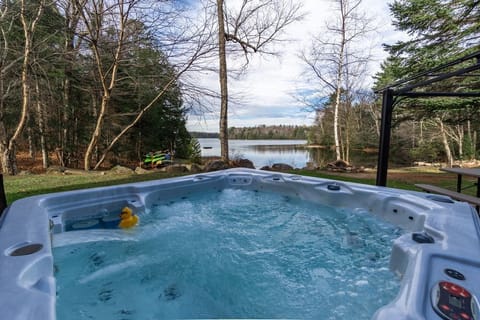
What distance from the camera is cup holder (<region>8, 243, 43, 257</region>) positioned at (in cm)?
115

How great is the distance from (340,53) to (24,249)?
327 inches

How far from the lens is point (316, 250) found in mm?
1875

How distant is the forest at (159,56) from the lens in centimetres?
471

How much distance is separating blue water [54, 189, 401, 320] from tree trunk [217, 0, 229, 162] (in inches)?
141

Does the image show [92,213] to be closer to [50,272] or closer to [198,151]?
[50,272]

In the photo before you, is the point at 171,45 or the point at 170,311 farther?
the point at 171,45

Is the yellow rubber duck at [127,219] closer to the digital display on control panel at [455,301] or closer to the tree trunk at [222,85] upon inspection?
the digital display on control panel at [455,301]

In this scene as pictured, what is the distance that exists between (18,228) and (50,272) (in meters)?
0.57

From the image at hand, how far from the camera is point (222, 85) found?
5840 millimetres

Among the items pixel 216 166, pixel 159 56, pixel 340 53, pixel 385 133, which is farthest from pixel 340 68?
pixel 385 133

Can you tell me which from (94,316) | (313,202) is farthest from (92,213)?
(313,202)

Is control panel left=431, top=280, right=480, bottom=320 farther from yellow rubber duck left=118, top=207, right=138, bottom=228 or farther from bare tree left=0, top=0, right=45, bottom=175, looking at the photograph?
bare tree left=0, top=0, right=45, bottom=175

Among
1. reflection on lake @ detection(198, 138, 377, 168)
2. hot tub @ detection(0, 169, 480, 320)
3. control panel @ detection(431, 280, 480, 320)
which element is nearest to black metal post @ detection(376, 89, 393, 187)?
hot tub @ detection(0, 169, 480, 320)

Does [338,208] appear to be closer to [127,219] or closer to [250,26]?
[127,219]
